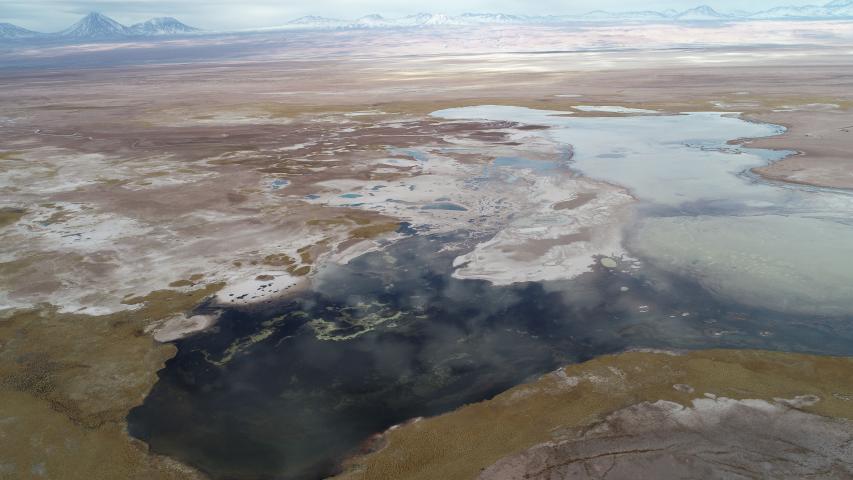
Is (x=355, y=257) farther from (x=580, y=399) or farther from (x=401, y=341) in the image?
(x=580, y=399)

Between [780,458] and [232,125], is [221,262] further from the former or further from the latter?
[232,125]

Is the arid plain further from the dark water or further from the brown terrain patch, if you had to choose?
the dark water

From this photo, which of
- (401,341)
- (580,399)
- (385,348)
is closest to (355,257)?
(401,341)

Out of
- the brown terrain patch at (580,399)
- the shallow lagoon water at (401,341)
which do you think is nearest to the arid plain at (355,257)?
the brown terrain patch at (580,399)

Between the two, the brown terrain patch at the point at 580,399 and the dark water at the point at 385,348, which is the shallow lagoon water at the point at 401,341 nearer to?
the dark water at the point at 385,348

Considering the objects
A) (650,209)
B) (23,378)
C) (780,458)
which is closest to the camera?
(780,458)

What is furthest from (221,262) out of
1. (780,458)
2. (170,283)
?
(780,458)

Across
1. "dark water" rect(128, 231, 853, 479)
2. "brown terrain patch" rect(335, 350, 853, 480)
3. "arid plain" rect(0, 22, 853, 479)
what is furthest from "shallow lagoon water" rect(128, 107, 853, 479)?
"brown terrain patch" rect(335, 350, 853, 480)
